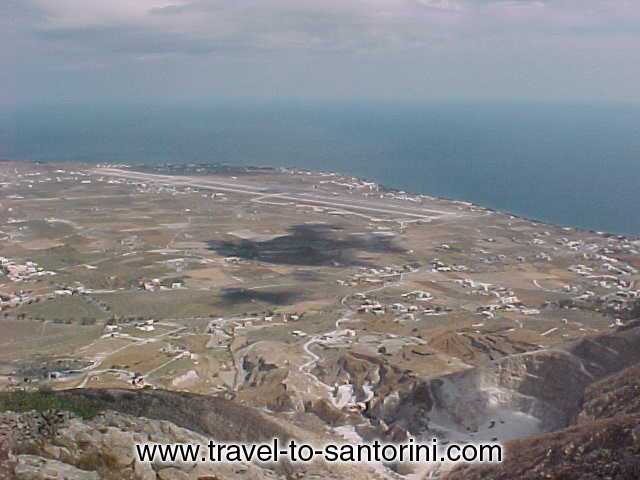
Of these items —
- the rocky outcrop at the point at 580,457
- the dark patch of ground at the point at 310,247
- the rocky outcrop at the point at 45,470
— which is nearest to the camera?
the rocky outcrop at the point at 45,470

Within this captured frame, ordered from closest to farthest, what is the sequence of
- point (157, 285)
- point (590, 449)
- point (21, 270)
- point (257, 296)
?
point (590, 449) < point (257, 296) < point (157, 285) < point (21, 270)

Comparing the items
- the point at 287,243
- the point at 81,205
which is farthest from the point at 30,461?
the point at 81,205

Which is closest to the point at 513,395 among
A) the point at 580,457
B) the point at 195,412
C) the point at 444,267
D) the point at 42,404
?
the point at 580,457

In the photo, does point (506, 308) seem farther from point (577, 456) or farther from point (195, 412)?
point (577, 456)

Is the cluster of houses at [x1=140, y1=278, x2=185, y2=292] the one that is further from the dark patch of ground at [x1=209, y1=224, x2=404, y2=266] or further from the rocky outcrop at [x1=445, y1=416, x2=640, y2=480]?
the rocky outcrop at [x1=445, y1=416, x2=640, y2=480]

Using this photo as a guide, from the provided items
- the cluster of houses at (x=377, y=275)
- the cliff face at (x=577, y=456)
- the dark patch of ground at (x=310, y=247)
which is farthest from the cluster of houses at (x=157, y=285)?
the cliff face at (x=577, y=456)

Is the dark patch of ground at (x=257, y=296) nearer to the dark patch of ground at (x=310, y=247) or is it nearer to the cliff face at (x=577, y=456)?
the dark patch of ground at (x=310, y=247)

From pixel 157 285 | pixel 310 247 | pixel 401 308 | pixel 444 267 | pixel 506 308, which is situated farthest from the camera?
pixel 310 247

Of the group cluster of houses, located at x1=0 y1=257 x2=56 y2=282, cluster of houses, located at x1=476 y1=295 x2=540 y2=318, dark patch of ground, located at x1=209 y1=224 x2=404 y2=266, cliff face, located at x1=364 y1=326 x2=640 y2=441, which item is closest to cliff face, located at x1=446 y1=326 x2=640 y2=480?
cliff face, located at x1=364 y1=326 x2=640 y2=441
